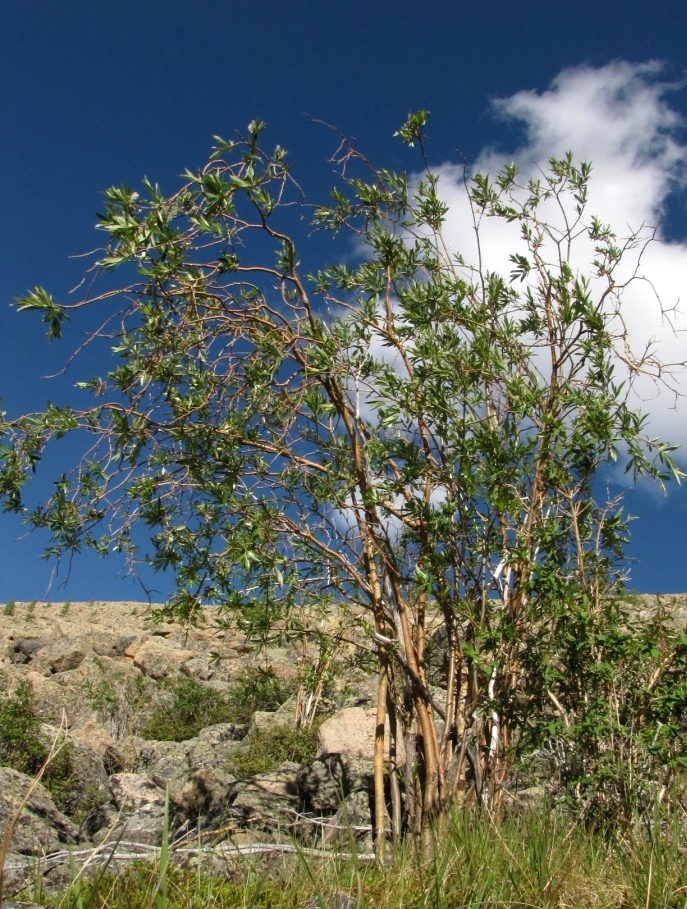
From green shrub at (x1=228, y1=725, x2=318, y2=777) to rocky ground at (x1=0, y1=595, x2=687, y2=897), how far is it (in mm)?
116

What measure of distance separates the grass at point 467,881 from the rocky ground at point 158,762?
0.57ft

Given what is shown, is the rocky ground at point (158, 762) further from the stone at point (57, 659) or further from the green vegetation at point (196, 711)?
the green vegetation at point (196, 711)

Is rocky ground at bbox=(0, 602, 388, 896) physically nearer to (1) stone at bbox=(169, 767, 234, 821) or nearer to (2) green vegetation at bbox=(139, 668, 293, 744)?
(1) stone at bbox=(169, 767, 234, 821)

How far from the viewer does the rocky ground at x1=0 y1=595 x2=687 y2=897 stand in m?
4.20

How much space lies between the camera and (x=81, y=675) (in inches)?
852

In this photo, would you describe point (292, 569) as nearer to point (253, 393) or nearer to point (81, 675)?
point (253, 393)

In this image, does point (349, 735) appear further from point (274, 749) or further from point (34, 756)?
point (34, 756)

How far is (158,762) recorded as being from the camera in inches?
513

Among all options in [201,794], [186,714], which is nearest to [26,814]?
[201,794]

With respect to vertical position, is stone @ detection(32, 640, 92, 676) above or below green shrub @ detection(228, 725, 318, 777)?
above

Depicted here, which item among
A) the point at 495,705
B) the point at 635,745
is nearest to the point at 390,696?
the point at 495,705

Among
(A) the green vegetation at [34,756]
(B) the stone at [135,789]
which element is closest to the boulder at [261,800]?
(B) the stone at [135,789]

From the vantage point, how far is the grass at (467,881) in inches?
107

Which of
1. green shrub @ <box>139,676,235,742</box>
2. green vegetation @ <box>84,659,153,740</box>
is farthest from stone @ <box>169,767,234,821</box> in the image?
green shrub @ <box>139,676,235,742</box>
